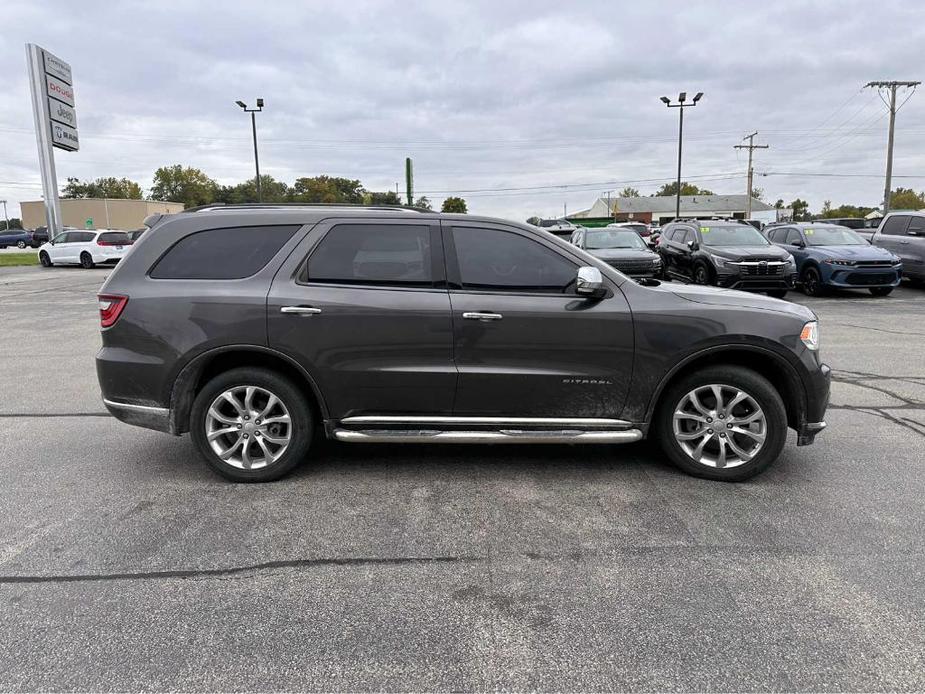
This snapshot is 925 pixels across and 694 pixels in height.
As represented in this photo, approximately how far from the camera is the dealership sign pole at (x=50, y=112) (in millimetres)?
27859

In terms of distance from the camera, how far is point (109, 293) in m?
4.19

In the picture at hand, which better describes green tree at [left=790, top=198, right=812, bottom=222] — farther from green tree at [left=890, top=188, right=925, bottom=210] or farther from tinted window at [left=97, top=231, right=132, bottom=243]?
tinted window at [left=97, top=231, right=132, bottom=243]

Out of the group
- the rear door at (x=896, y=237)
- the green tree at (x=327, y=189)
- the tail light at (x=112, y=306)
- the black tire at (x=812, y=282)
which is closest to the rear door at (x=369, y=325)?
the tail light at (x=112, y=306)

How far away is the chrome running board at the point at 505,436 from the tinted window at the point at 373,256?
0.99 metres

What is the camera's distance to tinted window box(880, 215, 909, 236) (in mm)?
16109

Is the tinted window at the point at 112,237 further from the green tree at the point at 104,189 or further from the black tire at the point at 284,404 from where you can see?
the green tree at the point at 104,189

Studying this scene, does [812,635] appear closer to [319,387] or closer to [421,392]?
[421,392]

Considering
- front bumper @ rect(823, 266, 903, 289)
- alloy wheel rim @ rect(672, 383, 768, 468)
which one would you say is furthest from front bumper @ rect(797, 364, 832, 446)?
front bumper @ rect(823, 266, 903, 289)

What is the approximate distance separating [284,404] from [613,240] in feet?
41.2

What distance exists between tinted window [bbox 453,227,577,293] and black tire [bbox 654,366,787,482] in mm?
1036

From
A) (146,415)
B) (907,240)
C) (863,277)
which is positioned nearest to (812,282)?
(863,277)

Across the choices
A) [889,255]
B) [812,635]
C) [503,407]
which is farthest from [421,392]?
[889,255]

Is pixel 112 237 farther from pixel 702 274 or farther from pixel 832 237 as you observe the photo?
pixel 832 237

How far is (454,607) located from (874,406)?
16.3 feet
